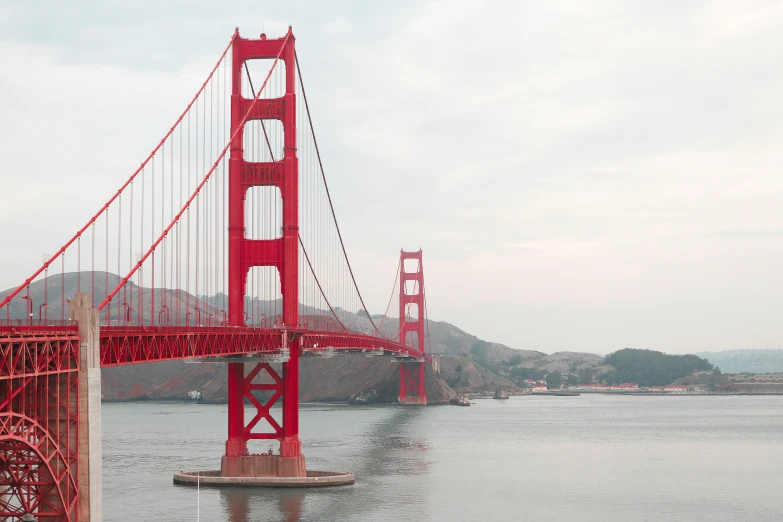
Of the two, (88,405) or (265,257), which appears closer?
(88,405)

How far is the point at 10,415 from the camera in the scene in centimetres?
2048

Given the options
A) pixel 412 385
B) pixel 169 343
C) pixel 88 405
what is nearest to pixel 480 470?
pixel 169 343

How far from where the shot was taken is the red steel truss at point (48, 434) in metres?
21.7

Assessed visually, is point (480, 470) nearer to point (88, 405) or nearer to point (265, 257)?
point (265, 257)

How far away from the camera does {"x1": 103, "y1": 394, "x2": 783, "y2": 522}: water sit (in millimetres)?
40656

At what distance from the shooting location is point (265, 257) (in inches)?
1757

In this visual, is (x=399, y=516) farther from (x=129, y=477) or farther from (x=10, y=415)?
(x=10, y=415)

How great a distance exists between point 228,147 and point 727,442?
1975 inches

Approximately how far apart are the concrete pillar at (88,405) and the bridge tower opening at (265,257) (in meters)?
19.9

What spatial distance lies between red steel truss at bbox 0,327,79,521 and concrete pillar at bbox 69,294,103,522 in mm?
152

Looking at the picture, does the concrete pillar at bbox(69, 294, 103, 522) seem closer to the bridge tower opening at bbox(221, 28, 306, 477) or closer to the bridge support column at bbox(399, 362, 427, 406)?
the bridge tower opening at bbox(221, 28, 306, 477)

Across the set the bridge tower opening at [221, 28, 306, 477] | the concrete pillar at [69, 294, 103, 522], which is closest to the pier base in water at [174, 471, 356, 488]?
the bridge tower opening at [221, 28, 306, 477]

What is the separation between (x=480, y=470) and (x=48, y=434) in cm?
3618

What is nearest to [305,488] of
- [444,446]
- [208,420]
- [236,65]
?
[236,65]
